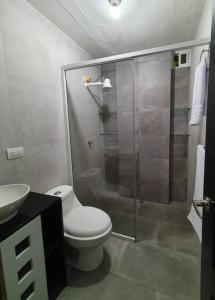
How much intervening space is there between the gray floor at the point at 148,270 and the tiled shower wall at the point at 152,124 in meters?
0.70

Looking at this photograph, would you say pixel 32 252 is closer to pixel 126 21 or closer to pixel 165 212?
pixel 165 212

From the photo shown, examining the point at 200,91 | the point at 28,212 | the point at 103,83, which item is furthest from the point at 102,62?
the point at 28,212

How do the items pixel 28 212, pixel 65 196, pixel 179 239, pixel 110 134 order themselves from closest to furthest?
1. pixel 28 212
2. pixel 65 196
3. pixel 179 239
4. pixel 110 134

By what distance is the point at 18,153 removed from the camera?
1400 mm

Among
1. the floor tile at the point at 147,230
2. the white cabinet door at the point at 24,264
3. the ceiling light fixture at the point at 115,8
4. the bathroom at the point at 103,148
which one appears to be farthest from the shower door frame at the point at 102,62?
the white cabinet door at the point at 24,264

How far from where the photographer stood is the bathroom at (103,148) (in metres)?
1.24

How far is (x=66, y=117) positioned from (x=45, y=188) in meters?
0.85

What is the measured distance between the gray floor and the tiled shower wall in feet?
2.30

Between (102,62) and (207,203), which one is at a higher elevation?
(102,62)

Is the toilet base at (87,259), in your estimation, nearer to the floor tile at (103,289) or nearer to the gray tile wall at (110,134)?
the floor tile at (103,289)

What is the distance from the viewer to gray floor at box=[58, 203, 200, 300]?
51.0 inches

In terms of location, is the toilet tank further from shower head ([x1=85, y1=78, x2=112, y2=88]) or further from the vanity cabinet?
shower head ([x1=85, y1=78, x2=112, y2=88])

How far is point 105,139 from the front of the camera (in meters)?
2.48

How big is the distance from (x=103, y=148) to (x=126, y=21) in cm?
157
